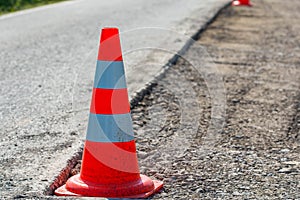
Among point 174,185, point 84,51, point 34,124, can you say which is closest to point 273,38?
point 84,51

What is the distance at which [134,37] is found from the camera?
10703 millimetres

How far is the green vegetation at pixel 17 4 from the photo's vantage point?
48.7 feet

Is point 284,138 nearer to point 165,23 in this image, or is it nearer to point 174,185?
point 174,185

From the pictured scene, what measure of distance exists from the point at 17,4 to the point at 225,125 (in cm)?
1090

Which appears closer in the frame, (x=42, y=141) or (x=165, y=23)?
(x=42, y=141)

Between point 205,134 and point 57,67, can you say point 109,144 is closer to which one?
point 205,134

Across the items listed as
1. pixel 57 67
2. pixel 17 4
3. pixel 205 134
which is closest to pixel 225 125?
pixel 205 134

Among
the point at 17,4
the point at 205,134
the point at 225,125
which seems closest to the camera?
the point at 205,134

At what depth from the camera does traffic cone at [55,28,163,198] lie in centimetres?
414

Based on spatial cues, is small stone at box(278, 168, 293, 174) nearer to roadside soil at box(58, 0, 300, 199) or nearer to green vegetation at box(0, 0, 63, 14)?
roadside soil at box(58, 0, 300, 199)

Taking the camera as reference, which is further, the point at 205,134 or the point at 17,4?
the point at 17,4

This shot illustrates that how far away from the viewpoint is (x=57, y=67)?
7969 millimetres

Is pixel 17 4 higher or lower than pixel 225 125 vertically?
lower

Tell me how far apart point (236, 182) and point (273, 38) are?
7.57 metres
